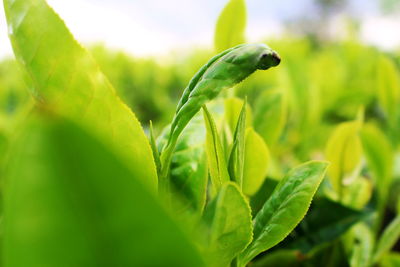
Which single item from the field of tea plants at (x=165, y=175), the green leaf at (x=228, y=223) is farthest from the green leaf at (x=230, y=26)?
the green leaf at (x=228, y=223)

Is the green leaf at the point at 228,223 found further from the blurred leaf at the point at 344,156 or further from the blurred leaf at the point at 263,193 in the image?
the blurred leaf at the point at 344,156

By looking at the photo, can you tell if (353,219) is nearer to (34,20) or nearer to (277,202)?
(277,202)

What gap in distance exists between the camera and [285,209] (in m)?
0.58

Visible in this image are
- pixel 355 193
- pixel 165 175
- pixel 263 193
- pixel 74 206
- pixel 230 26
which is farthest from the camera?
pixel 355 193

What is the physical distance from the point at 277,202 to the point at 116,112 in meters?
0.24

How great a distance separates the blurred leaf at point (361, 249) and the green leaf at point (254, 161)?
0.23 meters

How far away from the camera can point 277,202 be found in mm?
606

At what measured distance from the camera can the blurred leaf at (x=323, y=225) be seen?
902mm

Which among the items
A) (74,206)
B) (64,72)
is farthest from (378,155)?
Result: (74,206)

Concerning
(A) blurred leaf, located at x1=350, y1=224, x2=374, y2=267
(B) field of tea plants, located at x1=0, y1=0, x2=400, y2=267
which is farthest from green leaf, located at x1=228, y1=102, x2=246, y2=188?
(A) blurred leaf, located at x1=350, y1=224, x2=374, y2=267

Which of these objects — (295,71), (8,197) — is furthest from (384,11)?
(8,197)

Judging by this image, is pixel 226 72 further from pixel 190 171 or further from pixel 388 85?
pixel 388 85

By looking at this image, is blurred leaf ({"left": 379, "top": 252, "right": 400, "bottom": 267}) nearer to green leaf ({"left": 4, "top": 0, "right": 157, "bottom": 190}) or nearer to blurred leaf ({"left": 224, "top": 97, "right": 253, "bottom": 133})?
blurred leaf ({"left": 224, "top": 97, "right": 253, "bottom": 133})

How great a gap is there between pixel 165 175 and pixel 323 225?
45cm
